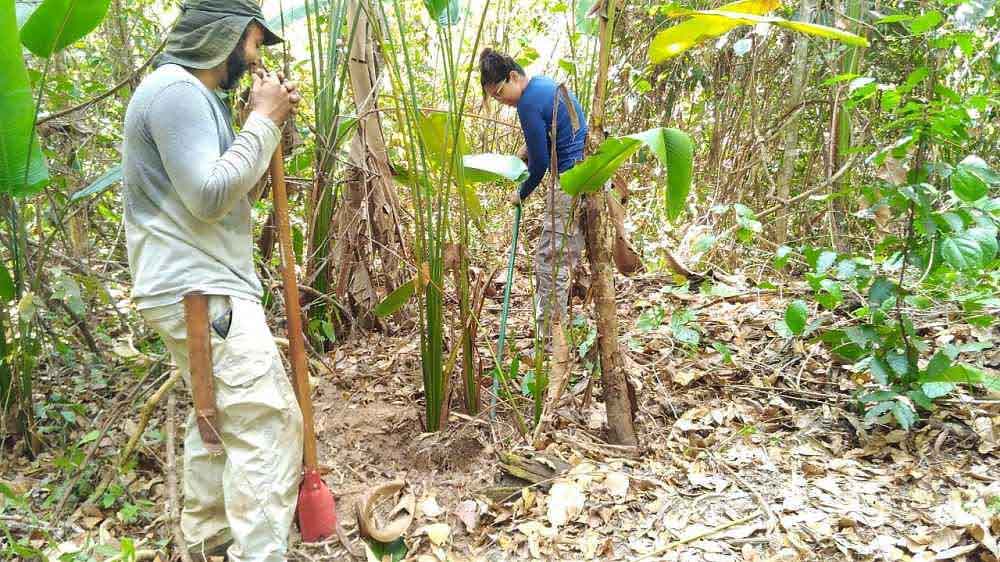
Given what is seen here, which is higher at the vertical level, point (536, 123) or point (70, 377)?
point (536, 123)

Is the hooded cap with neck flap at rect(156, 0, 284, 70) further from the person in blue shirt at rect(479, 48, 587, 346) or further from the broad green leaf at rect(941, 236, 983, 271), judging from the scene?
the broad green leaf at rect(941, 236, 983, 271)

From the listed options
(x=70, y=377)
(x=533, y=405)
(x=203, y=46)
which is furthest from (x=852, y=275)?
(x=70, y=377)

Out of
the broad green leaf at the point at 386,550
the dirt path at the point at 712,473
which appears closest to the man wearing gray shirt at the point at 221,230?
the broad green leaf at the point at 386,550

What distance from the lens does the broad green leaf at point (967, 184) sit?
1.79 m

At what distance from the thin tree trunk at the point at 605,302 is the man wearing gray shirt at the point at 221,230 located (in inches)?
34.3

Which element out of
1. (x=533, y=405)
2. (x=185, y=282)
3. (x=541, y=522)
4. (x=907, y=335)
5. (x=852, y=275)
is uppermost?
(x=185, y=282)

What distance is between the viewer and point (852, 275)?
2.05 metres

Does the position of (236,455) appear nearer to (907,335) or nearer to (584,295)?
(584,295)

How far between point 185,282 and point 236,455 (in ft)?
1.54

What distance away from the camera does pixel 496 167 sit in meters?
2.04

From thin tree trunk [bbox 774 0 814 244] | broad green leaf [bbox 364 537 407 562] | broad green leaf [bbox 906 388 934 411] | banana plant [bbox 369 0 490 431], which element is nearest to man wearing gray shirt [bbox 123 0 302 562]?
broad green leaf [bbox 364 537 407 562]

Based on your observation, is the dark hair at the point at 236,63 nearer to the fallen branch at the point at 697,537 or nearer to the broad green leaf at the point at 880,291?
the fallen branch at the point at 697,537

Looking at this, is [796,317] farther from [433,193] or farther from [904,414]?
[433,193]

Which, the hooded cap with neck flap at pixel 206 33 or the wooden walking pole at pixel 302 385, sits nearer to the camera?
the hooded cap with neck flap at pixel 206 33
